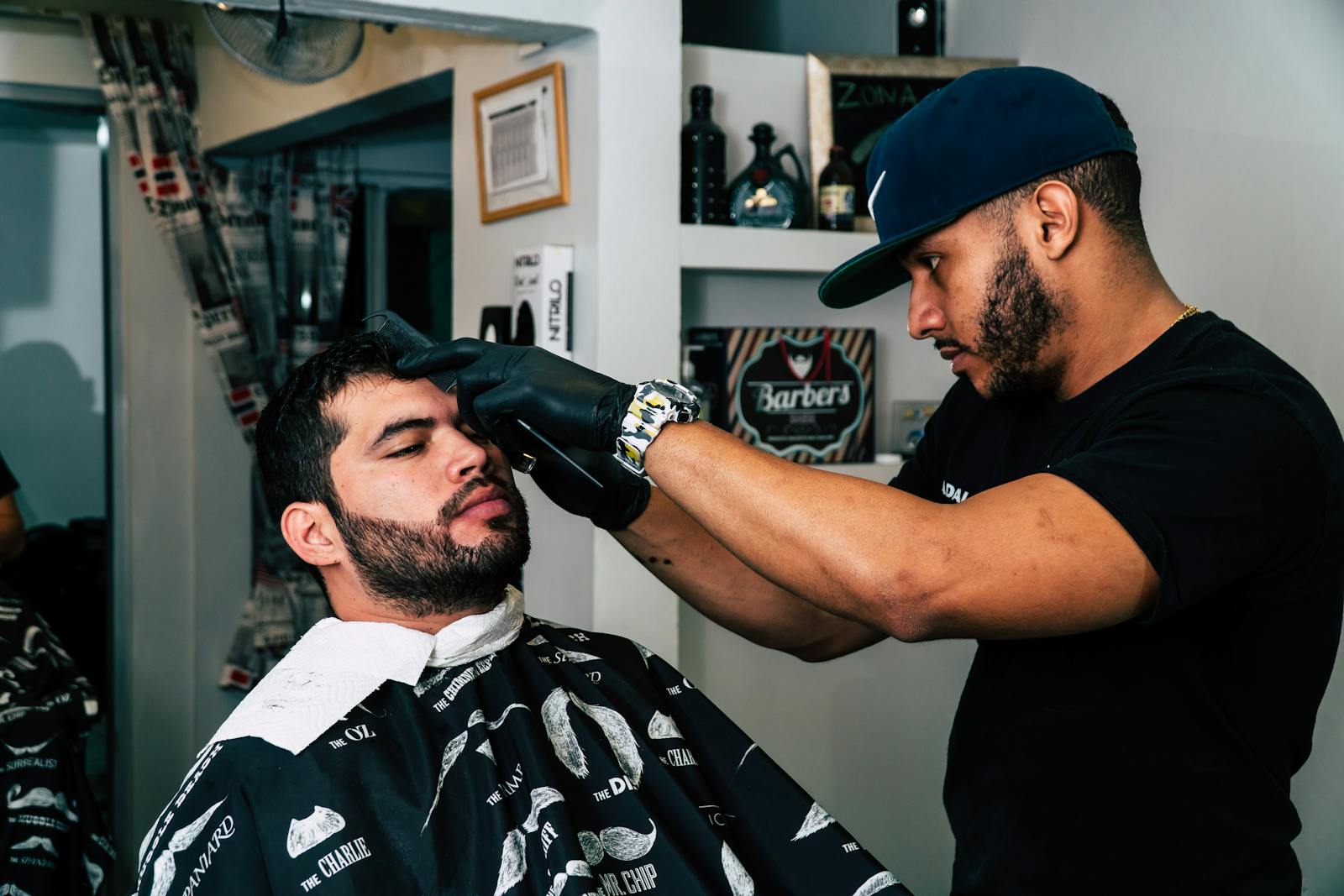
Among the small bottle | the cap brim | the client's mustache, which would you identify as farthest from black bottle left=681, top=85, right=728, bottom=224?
the client's mustache

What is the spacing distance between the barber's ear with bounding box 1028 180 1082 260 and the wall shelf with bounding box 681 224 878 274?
4.24 feet

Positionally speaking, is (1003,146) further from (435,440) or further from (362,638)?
(362,638)

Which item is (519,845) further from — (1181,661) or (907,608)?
(1181,661)

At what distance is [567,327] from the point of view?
2520 mm

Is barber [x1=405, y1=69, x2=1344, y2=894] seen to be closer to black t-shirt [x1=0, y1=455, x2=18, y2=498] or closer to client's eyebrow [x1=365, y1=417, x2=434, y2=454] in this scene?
client's eyebrow [x1=365, y1=417, x2=434, y2=454]

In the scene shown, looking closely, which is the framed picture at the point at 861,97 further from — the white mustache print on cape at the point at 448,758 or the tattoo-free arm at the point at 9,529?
the tattoo-free arm at the point at 9,529

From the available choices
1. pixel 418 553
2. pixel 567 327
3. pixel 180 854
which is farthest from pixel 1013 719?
pixel 567 327

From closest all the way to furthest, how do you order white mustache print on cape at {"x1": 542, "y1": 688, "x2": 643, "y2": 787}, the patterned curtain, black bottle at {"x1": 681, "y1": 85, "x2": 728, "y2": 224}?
white mustache print on cape at {"x1": 542, "y1": 688, "x2": 643, "y2": 787}
black bottle at {"x1": 681, "y1": 85, "x2": 728, "y2": 224}
the patterned curtain

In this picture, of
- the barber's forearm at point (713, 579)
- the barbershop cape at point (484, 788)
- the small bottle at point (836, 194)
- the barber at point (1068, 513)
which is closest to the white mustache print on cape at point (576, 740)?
the barbershop cape at point (484, 788)

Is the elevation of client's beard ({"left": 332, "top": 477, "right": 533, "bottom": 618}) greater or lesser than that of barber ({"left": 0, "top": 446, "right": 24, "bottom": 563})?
greater

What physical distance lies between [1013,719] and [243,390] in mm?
3222

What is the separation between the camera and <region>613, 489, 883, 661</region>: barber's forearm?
5.79ft

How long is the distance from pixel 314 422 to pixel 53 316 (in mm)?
2547

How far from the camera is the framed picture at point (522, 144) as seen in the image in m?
2.51
